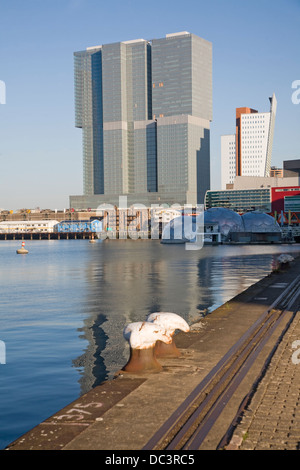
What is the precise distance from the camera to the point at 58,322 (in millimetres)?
27781

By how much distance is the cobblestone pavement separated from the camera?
926 centimetres

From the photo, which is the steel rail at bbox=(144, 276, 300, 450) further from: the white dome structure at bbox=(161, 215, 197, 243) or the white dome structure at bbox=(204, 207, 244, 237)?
the white dome structure at bbox=(161, 215, 197, 243)

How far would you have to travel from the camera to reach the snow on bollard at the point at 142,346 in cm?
1395

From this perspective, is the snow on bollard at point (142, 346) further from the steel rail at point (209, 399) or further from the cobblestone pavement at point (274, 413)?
→ the cobblestone pavement at point (274, 413)

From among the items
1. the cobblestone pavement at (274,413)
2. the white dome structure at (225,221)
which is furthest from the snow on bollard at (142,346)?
the white dome structure at (225,221)

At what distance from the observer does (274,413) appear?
10719 millimetres

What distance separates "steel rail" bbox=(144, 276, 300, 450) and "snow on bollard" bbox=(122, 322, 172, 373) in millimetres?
1489

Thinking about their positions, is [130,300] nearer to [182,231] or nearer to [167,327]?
[167,327]

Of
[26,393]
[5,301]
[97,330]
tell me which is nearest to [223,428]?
[26,393]

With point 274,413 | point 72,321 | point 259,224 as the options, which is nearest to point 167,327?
point 274,413

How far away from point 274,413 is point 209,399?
56.0 inches

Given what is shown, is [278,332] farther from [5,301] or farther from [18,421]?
[5,301]

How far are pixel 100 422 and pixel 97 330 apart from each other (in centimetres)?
1473

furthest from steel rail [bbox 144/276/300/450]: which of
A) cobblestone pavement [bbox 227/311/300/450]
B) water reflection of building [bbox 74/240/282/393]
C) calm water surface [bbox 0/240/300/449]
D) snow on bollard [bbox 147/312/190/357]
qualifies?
water reflection of building [bbox 74/240/282/393]
